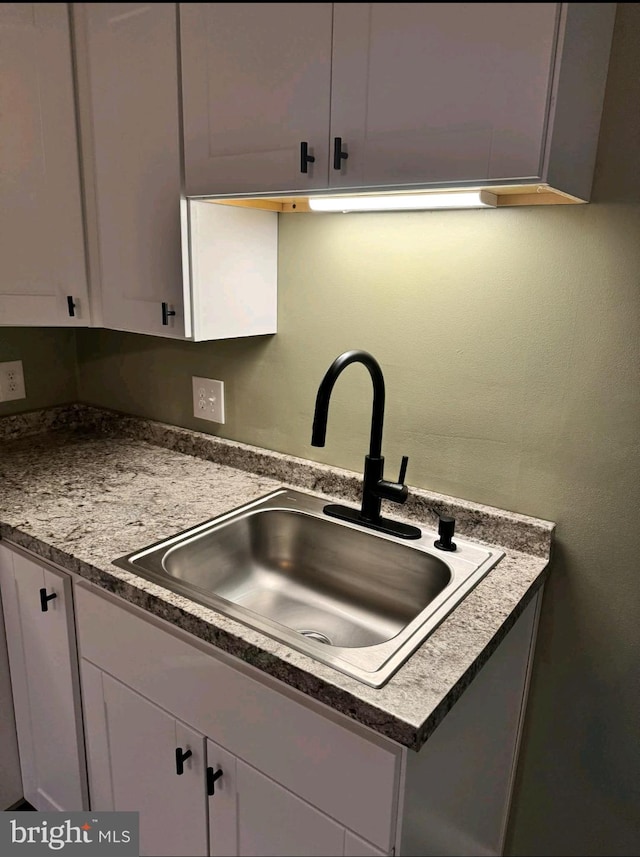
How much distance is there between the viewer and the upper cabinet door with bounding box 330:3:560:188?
0.80m

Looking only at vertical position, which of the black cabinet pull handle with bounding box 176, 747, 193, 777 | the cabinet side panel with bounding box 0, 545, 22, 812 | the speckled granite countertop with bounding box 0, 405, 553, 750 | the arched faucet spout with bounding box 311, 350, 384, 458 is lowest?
the cabinet side panel with bounding box 0, 545, 22, 812

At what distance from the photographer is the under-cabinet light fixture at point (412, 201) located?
1059 mm

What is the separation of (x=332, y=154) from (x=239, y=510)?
791 millimetres

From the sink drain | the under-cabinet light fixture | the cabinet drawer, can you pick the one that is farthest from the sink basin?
the under-cabinet light fixture

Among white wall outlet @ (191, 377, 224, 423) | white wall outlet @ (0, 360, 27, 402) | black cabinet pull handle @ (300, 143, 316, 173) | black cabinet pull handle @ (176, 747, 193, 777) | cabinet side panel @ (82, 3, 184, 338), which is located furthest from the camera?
white wall outlet @ (0, 360, 27, 402)

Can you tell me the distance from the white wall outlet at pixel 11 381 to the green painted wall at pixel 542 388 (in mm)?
905

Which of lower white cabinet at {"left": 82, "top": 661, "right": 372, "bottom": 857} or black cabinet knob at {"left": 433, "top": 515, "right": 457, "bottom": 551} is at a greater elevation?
black cabinet knob at {"left": 433, "top": 515, "right": 457, "bottom": 551}

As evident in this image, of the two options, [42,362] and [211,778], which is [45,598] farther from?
[42,362]

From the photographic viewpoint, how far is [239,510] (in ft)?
4.65

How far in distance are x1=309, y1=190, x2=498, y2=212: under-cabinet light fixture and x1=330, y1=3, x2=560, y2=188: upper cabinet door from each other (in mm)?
103

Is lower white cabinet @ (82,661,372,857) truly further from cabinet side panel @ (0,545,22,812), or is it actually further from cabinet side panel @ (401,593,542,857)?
cabinet side panel @ (0,545,22,812)

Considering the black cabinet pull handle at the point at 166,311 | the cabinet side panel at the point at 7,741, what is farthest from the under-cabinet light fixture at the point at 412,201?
the cabinet side panel at the point at 7,741

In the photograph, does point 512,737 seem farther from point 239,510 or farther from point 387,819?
point 239,510

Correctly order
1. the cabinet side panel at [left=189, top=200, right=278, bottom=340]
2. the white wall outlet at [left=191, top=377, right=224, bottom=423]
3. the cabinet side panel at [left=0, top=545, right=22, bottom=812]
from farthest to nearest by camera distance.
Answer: the white wall outlet at [left=191, top=377, right=224, bottom=423]
the cabinet side panel at [left=0, top=545, right=22, bottom=812]
the cabinet side panel at [left=189, top=200, right=278, bottom=340]
